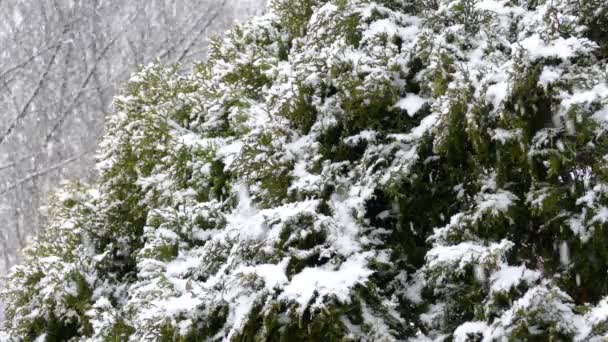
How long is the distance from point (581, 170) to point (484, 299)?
2.11 feet

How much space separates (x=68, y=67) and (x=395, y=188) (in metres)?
9.73

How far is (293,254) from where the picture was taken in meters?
2.54

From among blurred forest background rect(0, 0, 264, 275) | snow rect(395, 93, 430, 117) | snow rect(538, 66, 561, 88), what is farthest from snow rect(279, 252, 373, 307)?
blurred forest background rect(0, 0, 264, 275)

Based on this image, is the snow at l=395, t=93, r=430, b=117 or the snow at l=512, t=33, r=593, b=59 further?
the snow at l=395, t=93, r=430, b=117

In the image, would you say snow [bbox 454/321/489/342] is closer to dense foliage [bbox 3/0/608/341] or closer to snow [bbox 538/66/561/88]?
dense foliage [bbox 3/0/608/341]

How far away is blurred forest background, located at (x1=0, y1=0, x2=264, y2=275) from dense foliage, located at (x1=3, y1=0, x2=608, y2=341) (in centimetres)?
689

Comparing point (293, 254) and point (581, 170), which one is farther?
point (293, 254)

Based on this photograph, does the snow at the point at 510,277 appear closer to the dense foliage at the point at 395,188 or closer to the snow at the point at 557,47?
the dense foliage at the point at 395,188

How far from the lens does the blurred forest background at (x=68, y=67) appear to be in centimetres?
1023

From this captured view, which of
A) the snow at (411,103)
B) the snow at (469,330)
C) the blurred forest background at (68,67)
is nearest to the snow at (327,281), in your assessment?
the snow at (469,330)

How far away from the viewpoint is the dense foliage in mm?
2338

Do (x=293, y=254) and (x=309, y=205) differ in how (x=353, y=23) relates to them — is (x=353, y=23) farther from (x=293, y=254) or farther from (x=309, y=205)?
(x=293, y=254)

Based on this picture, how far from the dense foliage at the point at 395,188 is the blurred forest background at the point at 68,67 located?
22.6 feet

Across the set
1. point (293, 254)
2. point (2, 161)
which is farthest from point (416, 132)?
point (2, 161)
